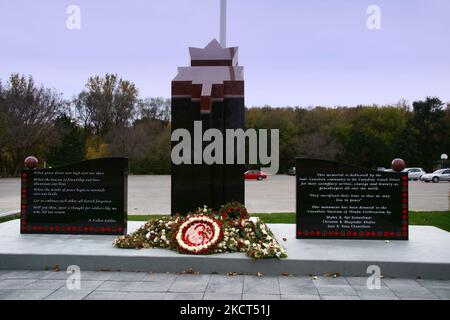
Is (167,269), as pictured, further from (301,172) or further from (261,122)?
(261,122)

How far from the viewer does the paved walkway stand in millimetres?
5305

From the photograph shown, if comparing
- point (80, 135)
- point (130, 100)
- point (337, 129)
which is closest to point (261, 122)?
point (337, 129)

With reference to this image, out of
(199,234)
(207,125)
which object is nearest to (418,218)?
(207,125)

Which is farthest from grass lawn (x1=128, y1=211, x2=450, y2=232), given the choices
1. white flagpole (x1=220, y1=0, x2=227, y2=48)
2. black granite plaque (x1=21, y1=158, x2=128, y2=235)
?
white flagpole (x1=220, y1=0, x2=227, y2=48)

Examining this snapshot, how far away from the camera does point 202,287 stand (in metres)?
5.69

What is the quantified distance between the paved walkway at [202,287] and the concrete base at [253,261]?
16 cm

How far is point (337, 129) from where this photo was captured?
6619 centimetres

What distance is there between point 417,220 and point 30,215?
982 cm

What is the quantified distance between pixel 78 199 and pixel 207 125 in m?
2.89

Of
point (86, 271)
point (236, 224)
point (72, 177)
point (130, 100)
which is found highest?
point (130, 100)

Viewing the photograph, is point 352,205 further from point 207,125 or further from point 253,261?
point 207,125

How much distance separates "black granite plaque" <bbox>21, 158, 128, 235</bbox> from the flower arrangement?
105 centimetres

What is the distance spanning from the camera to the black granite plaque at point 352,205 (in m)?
7.95


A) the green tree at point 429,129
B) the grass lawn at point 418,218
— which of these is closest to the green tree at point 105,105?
the green tree at point 429,129
